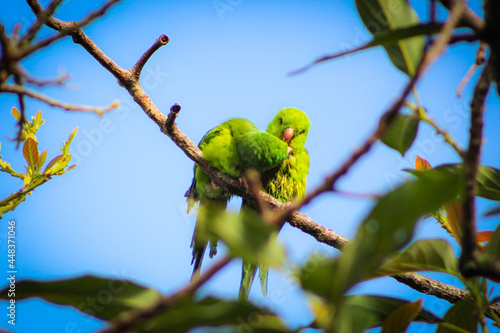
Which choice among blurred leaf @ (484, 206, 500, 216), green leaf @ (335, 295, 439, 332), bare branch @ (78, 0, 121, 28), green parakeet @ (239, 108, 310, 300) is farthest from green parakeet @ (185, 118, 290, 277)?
bare branch @ (78, 0, 121, 28)

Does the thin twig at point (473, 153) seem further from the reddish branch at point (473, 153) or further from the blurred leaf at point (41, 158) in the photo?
the blurred leaf at point (41, 158)

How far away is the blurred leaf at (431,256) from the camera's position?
2.81 ft

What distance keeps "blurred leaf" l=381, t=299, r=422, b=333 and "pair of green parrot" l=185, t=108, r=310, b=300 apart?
1.90 m

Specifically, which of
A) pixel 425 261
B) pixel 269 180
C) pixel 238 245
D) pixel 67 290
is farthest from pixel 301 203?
pixel 269 180

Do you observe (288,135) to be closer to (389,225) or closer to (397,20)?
(397,20)

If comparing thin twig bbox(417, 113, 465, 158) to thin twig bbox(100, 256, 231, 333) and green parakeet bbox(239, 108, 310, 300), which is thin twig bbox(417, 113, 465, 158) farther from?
green parakeet bbox(239, 108, 310, 300)

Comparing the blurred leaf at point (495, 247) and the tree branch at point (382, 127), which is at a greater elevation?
the tree branch at point (382, 127)

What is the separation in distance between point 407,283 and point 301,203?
1.39 m

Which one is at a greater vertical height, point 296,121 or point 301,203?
point 296,121

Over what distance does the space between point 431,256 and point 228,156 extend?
2120 millimetres

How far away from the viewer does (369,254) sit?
0.53 metres

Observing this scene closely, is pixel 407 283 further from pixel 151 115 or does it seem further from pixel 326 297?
pixel 151 115

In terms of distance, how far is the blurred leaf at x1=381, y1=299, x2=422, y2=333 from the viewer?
82 centimetres

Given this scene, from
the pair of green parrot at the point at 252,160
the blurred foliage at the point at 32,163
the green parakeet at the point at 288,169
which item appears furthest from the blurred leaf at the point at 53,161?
the green parakeet at the point at 288,169
